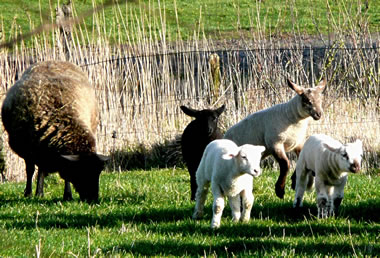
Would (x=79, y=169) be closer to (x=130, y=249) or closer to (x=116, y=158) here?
(x=130, y=249)

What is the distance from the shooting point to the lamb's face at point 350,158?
19.0ft

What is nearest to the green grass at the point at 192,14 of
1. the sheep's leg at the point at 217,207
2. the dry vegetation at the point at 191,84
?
the dry vegetation at the point at 191,84

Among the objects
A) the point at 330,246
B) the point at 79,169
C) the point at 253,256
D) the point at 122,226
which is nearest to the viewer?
the point at 253,256

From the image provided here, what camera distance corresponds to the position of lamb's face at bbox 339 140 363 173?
578 cm

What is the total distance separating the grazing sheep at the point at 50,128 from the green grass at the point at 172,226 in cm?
46

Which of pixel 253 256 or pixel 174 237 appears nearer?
pixel 253 256

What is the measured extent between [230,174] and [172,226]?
2.73 ft

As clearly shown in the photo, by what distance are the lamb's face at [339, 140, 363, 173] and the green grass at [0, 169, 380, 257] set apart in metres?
0.55

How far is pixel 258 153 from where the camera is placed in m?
5.62

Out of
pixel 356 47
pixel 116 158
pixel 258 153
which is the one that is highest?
pixel 356 47

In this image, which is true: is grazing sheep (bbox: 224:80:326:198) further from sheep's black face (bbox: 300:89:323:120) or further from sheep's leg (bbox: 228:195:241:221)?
sheep's leg (bbox: 228:195:241:221)

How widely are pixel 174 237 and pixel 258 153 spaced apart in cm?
110

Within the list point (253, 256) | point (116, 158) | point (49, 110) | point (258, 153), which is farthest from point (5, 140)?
point (253, 256)

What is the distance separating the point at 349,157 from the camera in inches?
229
